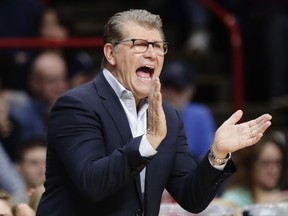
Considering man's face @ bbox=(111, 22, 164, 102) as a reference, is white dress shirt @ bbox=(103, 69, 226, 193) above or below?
below

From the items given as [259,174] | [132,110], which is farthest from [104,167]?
[259,174]

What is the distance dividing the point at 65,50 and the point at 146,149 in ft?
14.4

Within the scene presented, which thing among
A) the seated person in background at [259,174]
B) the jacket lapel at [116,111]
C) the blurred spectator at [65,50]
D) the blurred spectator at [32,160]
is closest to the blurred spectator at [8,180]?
the blurred spectator at [32,160]

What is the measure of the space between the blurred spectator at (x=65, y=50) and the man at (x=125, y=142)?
12.7ft

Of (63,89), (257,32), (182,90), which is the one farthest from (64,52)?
(257,32)

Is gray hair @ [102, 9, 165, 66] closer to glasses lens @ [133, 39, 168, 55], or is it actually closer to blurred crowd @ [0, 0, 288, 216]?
glasses lens @ [133, 39, 168, 55]

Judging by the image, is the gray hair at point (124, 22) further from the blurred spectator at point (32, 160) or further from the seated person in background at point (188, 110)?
the seated person in background at point (188, 110)

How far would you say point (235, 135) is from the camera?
150 inches

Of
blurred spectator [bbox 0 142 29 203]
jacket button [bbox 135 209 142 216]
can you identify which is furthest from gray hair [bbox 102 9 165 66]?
blurred spectator [bbox 0 142 29 203]

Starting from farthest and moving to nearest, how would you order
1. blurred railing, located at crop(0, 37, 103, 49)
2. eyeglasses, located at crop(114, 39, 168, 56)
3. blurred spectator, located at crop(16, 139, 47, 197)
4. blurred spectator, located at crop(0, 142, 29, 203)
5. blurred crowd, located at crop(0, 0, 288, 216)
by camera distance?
blurred railing, located at crop(0, 37, 103, 49) < blurred spectator, located at crop(16, 139, 47, 197) < blurred crowd, located at crop(0, 0, 288, 216) < blurred spectator, located at crop(0, 142, 29, 203) < eyeglasses, located at crop(114, 39, 168, 56)

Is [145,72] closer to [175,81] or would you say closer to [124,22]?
[124,22]

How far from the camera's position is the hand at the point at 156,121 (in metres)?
3.70

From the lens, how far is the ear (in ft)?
13.0

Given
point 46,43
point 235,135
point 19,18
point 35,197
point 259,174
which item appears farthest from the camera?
point 19,18
